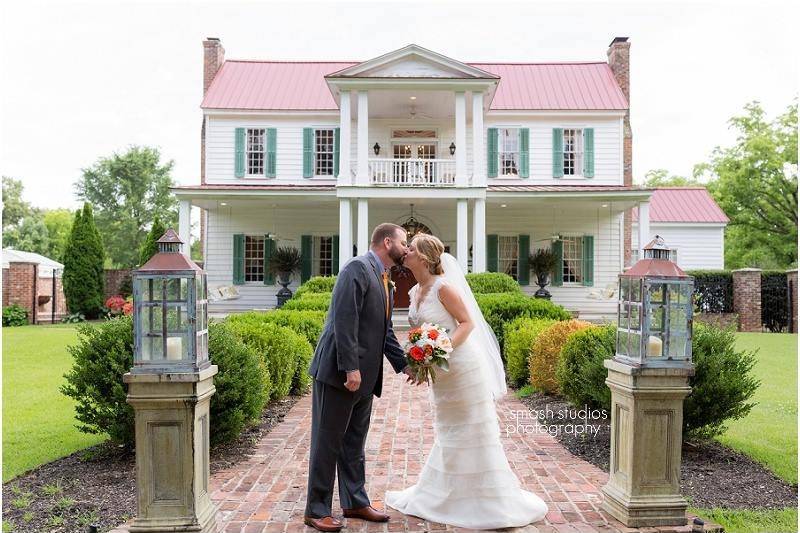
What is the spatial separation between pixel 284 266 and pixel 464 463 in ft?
54.8

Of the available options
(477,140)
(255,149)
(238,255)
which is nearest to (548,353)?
(477,140)

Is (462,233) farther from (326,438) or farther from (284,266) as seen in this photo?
(326,438)

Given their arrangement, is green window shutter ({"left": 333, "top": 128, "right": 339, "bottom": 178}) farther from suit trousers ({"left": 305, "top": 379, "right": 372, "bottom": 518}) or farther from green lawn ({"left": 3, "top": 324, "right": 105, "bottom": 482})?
suit trousers ({"left": 305, "top": 379, "right": 372, "bottom": 518})

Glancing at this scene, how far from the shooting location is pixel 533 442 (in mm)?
6676

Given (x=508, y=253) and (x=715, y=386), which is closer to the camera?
(x=715, y=386)

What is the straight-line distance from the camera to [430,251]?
15.0ft

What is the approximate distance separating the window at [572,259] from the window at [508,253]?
163 cm

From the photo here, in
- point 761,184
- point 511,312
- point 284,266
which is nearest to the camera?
point 511,312

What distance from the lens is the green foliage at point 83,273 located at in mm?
22984

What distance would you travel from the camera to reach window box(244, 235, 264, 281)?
852 inches

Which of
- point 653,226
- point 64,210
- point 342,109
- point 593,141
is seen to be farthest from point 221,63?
point 64,210

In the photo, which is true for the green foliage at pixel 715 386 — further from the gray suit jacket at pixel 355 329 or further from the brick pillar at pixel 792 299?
the brick pillar at pixel 792 299

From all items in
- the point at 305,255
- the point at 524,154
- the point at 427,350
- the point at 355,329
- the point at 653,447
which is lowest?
the point at 653,447

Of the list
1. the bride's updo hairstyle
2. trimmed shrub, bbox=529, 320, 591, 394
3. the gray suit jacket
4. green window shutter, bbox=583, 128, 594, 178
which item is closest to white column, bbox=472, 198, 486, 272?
green window shutter, bbox=583, 128, 594, 178
